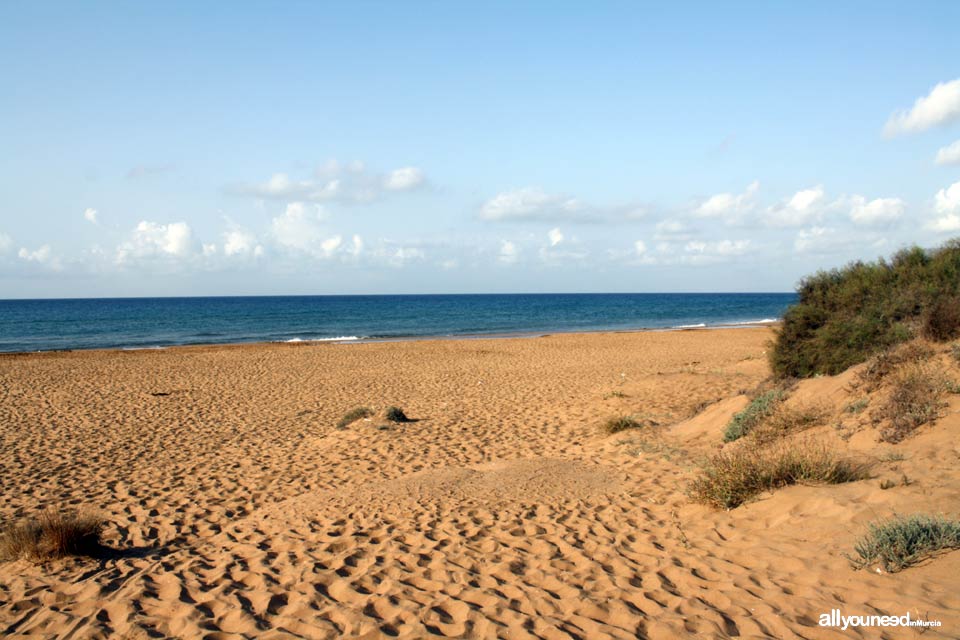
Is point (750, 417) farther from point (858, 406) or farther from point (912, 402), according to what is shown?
point (912, 402)

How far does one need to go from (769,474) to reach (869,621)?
2.49m

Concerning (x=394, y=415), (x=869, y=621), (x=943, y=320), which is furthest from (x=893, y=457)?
(x=394, y=415)

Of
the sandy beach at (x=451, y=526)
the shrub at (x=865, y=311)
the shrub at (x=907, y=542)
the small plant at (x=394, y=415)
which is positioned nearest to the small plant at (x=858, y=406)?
the sandy beach at (x=451, y=526)

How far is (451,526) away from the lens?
636 centimetres

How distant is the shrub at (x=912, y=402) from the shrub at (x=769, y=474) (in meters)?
0.93

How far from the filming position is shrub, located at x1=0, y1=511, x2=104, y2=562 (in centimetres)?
564

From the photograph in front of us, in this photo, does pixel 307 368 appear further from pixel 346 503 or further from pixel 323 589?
pixel 323 589

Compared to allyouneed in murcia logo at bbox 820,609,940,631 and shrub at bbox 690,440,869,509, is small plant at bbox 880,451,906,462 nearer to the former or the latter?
shrub at bbox 690,440,869,509

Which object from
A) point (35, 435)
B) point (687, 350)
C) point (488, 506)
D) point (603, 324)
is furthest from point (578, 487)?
point (603, 324)

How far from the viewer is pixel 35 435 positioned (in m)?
12.1

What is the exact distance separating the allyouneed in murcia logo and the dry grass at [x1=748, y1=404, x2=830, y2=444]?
4.35 meters

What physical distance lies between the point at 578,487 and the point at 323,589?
3.66 m

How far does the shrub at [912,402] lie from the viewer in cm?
691

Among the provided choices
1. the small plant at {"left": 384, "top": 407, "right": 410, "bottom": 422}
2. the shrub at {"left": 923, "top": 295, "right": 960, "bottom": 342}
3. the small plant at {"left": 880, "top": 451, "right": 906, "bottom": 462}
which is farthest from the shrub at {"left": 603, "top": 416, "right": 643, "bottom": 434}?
the small plant at {"left": 880, "top": 451, "right": 906, "bottom": 462}
